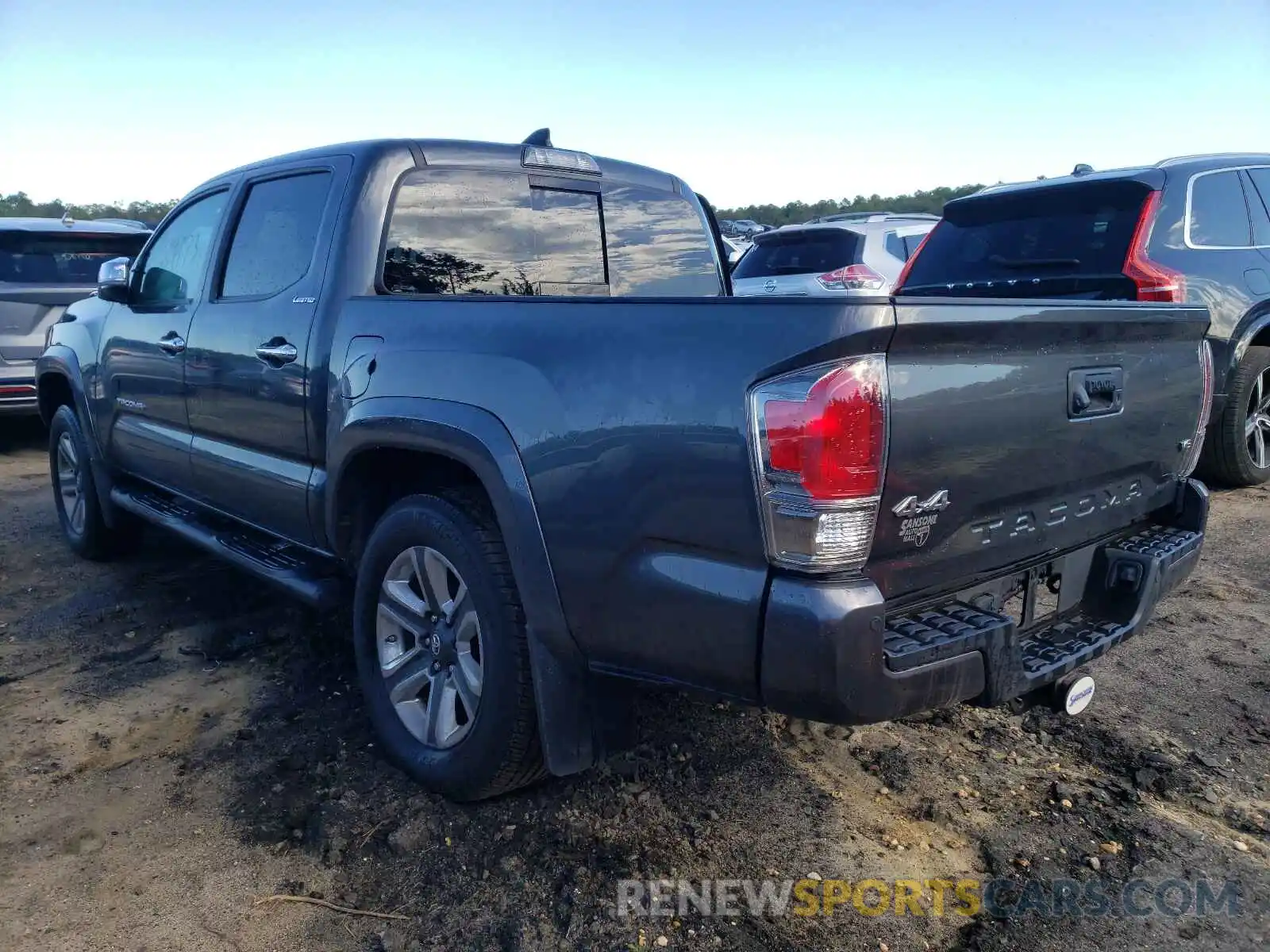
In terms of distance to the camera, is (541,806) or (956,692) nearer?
(956,692)

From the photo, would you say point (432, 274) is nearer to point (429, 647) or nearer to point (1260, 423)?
point (429, 647)

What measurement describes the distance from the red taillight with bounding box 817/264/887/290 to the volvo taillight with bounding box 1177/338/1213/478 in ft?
18.2

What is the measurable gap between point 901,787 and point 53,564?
4.65 metres

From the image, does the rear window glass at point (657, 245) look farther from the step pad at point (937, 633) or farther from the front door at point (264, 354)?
the step pad at point (937, 633)

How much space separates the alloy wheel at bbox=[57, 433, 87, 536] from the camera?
17.3ft

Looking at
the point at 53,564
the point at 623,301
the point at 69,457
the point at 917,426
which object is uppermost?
the point at 623,301

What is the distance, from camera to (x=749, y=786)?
2865 mm

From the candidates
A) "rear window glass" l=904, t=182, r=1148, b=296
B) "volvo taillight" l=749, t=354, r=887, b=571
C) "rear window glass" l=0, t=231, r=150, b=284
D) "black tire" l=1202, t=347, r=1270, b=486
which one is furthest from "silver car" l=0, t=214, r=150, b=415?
"black tire" l=1202, t=347, r=1270, b=486

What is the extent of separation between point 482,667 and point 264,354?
153cm

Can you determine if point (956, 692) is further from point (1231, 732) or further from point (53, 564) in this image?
point (53, 564)

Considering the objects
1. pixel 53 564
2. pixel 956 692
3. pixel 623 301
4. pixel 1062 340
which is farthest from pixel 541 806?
pixel 53 564

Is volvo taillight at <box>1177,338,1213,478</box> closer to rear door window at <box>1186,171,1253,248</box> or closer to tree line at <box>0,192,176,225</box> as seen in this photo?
rear door window at <box>1186,171,1253,248</box>

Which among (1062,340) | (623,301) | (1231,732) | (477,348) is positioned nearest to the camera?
(623,301)

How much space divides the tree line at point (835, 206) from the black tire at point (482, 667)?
42.1 meters
